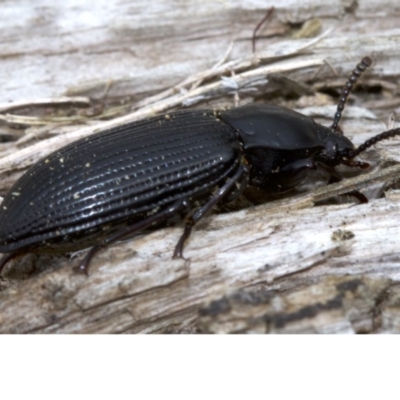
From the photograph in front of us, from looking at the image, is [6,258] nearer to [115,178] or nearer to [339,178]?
[115,178]

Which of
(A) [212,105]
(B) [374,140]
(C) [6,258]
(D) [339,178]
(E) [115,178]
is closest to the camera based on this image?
(E) [115,178]

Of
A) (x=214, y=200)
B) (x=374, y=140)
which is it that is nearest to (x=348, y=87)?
(x=374, y=140)

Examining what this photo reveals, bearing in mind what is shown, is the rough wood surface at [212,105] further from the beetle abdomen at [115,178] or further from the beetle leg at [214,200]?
the beetle abdomen at [115,178]

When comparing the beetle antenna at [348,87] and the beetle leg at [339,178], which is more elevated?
the beetle antenna at [348,87]

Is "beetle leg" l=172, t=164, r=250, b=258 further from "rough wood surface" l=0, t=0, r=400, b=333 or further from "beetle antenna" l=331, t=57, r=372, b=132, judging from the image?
"beetle antenna" l=331, t=57, r=372, b=132

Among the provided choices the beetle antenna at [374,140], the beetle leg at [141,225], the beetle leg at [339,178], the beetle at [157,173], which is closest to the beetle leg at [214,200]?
the beetle at [157,173]

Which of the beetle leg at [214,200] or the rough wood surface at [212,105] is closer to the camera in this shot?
the rough wood surface at [212,105]

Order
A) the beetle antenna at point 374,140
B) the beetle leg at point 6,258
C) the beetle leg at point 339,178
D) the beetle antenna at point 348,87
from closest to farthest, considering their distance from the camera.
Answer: the beetle leg at point 6,258 < the beetle leg at point 339,178 < the beetle antenna at point 374,140 < the beetle antenna at point 348,87

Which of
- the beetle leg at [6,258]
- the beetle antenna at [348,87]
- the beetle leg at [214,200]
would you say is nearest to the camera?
the beetle leg at [214,200]
